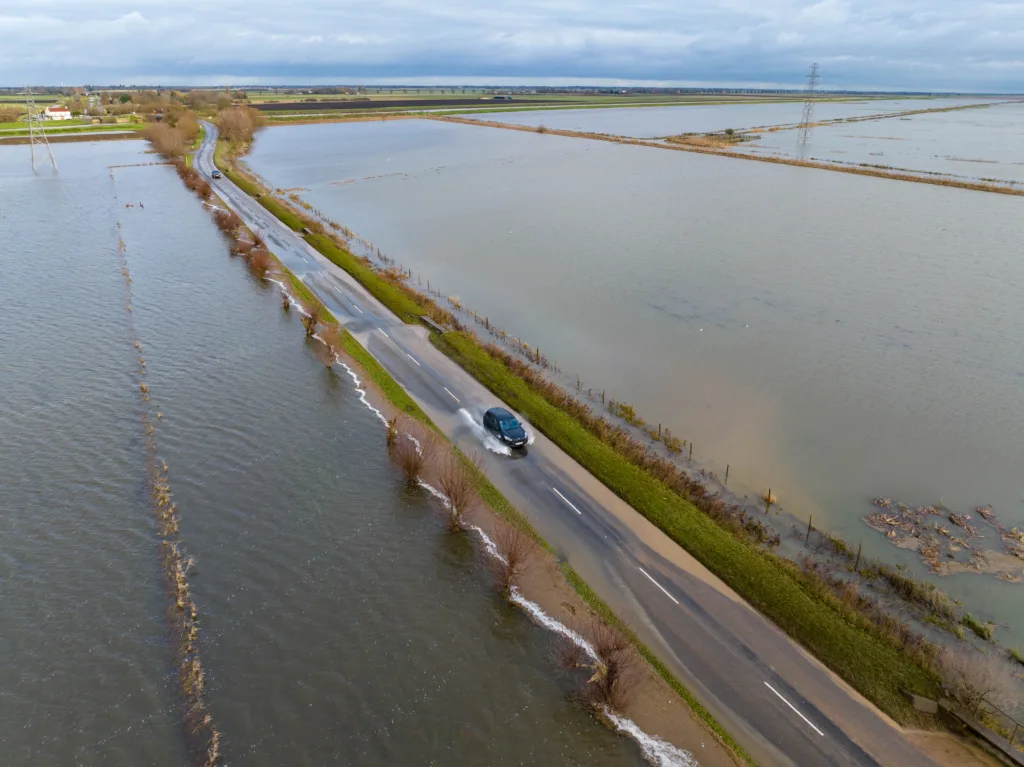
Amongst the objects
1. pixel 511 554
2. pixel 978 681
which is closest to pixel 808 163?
pixel 978 681

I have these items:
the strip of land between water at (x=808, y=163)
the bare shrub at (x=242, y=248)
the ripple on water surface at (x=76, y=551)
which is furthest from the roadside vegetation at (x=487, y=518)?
the strip of land between water at (x=808, y=163)

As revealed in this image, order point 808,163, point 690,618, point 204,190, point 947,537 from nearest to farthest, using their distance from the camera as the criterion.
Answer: point 690,618
point 947,537
point 204,190
point 808,163

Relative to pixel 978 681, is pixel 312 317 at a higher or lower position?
higher

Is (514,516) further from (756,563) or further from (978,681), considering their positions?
(978,681)

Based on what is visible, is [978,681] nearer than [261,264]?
Yes

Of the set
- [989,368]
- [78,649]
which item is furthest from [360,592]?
[989,368]

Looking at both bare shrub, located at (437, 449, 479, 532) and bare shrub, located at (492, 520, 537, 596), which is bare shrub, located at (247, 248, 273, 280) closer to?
bare shrub, located at (437, 449, 479, 532)

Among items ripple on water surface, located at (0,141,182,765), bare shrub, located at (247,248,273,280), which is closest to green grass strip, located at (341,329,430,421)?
ripple on water surface, located at (0,141,182,765)
